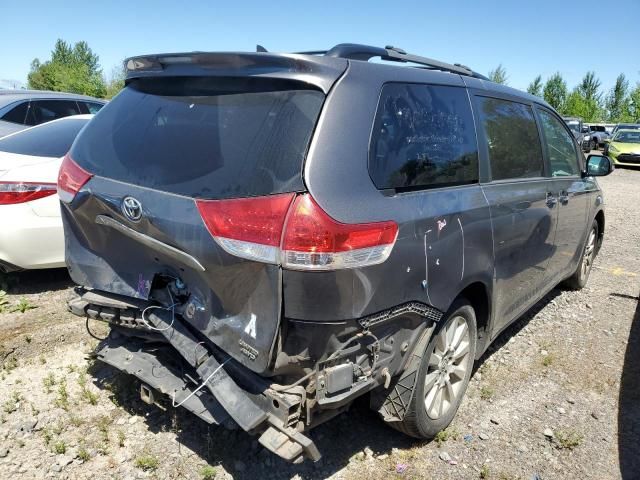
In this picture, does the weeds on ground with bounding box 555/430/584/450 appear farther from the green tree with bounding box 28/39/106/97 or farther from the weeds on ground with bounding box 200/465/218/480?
the green tree with bounding box 28/39/106/97

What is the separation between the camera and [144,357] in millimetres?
2633

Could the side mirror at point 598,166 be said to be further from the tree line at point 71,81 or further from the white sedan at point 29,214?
the tree line at point 71,81

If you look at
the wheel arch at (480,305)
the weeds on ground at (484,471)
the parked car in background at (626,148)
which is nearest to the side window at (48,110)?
the wheel arch at (480,305)

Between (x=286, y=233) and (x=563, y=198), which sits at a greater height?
(x=286, y=233)

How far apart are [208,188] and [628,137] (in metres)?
24.5

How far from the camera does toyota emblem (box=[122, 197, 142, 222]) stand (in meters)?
2.30

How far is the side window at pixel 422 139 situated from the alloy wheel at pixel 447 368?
839 millimetres

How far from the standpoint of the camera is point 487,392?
136 inches

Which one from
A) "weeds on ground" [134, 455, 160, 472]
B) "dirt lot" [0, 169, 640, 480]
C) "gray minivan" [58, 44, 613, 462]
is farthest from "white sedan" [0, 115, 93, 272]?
"weeds on ground" [134, 455, 160, 472]

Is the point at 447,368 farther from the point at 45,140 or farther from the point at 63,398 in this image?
the point at 45,140

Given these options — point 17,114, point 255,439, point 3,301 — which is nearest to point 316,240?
point 255,439

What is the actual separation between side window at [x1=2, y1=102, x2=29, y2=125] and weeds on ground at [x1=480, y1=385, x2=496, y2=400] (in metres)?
7.17

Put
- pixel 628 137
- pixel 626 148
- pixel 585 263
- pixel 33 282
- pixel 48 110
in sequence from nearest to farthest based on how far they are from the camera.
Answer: pixel 33 282 → pixel 585 263 → pixel 48 110 → pixel 626 148 → pixel 628 137

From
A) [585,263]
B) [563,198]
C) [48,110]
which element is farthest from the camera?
[48,110]
